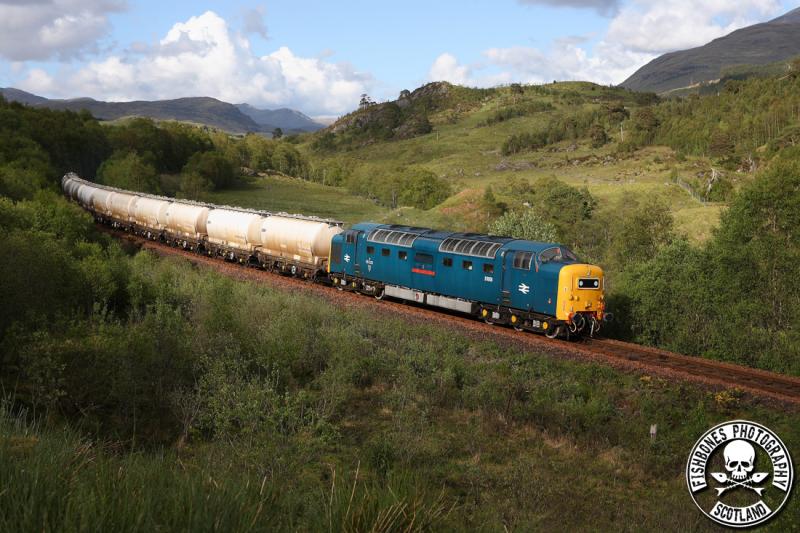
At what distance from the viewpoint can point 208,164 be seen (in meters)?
152

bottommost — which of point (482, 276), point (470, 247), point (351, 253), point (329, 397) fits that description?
point (329, 397)

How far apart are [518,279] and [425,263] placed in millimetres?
6165

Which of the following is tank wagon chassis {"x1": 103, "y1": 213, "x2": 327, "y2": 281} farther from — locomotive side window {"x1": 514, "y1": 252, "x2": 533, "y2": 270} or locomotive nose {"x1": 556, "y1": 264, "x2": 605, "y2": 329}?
locomotive nose {"x1": 556, "y1": 264, "x2": 605, "y2": 329}

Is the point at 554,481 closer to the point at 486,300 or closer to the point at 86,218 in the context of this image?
the point at 486,300

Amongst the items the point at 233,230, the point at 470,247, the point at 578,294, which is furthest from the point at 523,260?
the point at 233,230

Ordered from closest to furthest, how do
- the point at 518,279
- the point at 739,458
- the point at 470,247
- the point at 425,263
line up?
the point at 739,458 → the point at 518,279 → the point at 470,247 → the point at 425,263

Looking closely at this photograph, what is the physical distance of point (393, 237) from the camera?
1489 inches

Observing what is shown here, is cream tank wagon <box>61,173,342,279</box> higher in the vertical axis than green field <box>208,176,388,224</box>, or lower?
lower

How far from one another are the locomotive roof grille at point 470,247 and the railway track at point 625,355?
3.49 meters

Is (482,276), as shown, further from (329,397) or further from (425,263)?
(329,397)

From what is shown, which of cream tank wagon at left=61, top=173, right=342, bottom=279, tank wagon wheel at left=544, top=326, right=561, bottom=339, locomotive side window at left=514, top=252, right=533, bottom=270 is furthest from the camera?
cream tank wagon at left=61, top=173, right=342, bottom=279

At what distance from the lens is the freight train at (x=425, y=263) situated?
3011cm

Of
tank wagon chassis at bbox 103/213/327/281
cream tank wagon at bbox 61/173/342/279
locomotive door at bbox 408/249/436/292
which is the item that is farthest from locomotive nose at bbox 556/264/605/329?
tank wagon chassis at bbox 103/213/327/281

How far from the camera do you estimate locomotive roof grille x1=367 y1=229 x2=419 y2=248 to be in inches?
1446
